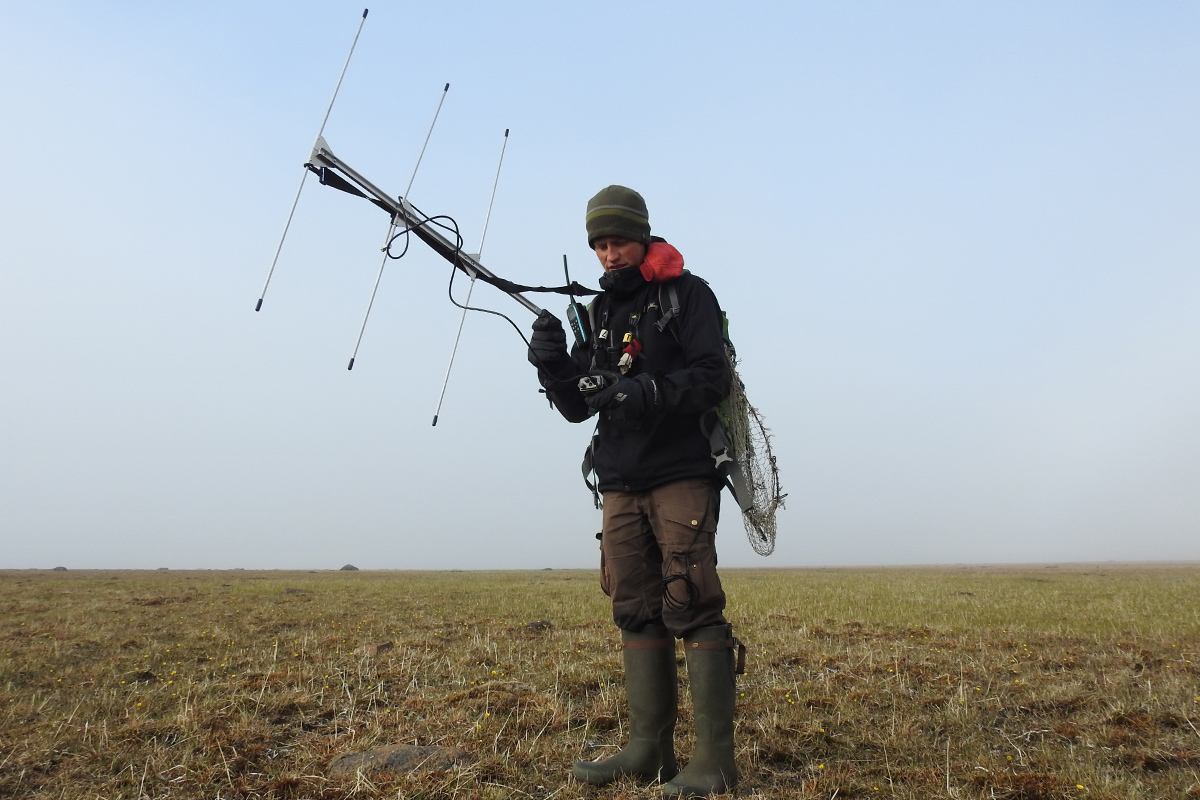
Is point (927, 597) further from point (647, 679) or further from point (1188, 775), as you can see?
point (647, 679)

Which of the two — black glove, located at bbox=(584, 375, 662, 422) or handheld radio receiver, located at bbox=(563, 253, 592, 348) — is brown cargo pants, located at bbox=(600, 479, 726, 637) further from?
handheld radio receiver, located at bbox=(563, 253, 592, 348)

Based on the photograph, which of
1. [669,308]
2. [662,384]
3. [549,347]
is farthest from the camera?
[549,347]

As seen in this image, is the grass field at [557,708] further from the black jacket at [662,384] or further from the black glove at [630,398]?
the black glove at [630,398]

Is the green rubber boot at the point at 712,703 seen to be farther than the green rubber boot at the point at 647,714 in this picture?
No

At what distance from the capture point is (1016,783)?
3.53 m

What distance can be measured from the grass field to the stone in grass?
0.31 feet

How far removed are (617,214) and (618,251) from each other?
→ 0.22 meters

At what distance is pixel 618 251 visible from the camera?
4254 millimetres

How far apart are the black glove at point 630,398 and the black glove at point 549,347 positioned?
1.84 ft

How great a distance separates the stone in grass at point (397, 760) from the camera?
12.2 ft

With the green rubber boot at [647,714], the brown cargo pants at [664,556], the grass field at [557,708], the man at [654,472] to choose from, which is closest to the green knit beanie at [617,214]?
the man at [654,472]

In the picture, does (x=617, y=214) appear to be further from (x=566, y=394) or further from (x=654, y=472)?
(x=654, y=472)

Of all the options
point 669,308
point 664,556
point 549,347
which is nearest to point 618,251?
point 669,308

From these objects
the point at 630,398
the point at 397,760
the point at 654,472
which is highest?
the point at 630,398
